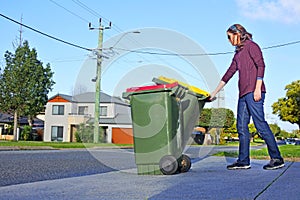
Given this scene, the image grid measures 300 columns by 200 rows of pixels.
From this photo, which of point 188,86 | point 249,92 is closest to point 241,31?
point 249,92

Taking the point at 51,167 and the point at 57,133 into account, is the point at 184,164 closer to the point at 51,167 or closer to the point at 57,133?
the point at 51,167

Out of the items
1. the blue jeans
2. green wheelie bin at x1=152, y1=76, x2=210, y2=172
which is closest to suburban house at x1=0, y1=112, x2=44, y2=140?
green wheelie bin at x1=152, y1=76, x2=210, y2=172

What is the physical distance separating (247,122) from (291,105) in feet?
112

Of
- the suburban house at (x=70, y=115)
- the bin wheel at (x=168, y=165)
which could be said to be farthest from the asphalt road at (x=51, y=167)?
the suburban house at (x=70, y=115)

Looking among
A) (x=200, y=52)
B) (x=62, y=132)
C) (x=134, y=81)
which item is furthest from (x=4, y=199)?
(x=62, y=132)

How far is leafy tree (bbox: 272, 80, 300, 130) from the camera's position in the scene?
35.9 metres

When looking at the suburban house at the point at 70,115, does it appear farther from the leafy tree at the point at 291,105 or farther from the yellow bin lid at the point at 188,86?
the yellow bin lid at the point at 188,86

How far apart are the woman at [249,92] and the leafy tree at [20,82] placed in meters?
35.8

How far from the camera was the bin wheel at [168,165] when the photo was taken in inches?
196

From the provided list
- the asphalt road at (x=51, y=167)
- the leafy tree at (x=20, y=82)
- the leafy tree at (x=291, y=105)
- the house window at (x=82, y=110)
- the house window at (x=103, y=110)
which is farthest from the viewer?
the house window at (x=103, y=110)

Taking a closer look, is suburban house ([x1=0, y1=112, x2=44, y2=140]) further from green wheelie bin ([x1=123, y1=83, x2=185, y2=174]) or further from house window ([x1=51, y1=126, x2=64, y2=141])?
green wheelie bin ([x1=123, y1=83, x2=185, y2=174])

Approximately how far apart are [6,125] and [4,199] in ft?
177

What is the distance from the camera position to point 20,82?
127ft

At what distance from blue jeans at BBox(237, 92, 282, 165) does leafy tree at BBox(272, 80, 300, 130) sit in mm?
32906
